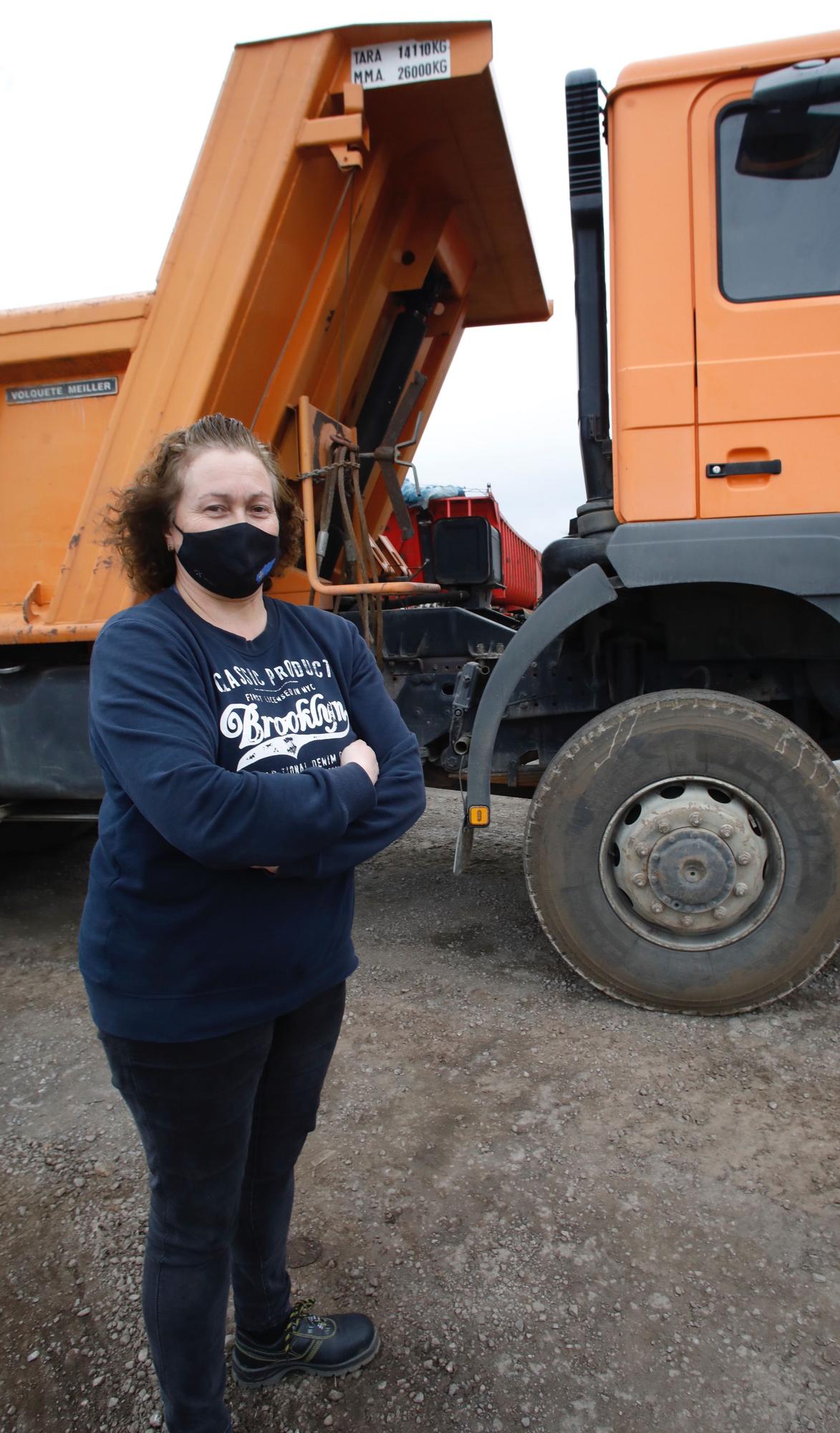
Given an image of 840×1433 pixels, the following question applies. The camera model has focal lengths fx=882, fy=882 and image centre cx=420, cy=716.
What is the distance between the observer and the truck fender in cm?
289

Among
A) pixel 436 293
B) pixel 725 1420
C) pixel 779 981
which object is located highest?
pixel 436 293

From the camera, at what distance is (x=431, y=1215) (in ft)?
6.63

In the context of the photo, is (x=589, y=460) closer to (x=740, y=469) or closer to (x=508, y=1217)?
(x=740, y=469)

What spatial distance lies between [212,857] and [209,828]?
5 centimetres

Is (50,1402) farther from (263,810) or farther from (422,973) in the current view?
(422,973)

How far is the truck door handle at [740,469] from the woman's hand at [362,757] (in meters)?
1.79

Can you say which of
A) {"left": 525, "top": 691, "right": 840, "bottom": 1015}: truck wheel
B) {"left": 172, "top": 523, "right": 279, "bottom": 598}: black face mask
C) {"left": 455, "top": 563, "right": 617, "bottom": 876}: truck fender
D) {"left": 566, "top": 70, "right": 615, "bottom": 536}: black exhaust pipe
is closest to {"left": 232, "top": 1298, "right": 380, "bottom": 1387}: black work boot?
{"left": 172, "top": 523, "right": 279, "bottom": 598}: black face mask

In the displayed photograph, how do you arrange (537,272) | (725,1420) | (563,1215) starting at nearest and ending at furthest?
(725,1420)
(563,1215)
(537,272)

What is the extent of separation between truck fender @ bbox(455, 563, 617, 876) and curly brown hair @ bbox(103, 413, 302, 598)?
4.97 ft

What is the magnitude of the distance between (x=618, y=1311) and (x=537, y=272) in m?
4.49

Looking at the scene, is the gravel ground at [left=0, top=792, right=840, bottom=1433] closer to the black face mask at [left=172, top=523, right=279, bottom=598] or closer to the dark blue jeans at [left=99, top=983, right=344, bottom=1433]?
the dark blue jeans at [left=99, top=983, right=344, bottom=1433]

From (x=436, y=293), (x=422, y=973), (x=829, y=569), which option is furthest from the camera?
(x=436, y=293)

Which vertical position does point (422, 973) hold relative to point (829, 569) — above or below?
below

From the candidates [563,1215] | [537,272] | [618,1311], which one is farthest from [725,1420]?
[537,272]
